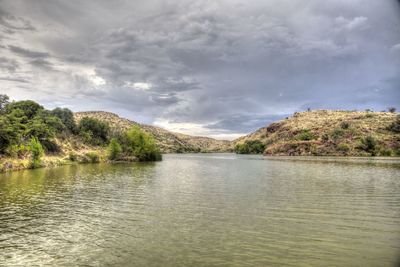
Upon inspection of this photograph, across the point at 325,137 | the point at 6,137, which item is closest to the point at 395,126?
the point at 325,137

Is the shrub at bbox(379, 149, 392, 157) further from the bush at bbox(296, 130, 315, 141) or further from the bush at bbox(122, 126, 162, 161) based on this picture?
the bush at bbox(122, 126, 162, 161)

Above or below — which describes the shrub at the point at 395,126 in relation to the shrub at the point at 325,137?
above

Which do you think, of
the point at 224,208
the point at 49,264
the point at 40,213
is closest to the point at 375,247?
the point at 224,208

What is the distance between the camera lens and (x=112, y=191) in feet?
128

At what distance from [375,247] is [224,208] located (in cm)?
1315

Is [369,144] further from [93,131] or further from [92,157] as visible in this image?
[93,131]

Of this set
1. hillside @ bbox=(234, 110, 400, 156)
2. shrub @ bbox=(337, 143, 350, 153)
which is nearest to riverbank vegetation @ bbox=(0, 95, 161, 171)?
hillside @ bbox=(234, 110, 400, 156)

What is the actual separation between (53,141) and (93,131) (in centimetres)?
4470

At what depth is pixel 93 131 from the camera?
160625mm

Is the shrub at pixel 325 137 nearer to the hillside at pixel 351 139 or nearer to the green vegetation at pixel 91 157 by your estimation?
the hillside at pixel 351 139

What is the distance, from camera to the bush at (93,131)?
488 ft

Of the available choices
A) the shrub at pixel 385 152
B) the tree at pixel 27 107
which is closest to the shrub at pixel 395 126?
the shrub at pixel 385 152

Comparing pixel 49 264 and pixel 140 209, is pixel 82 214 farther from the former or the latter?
pixel 49 264

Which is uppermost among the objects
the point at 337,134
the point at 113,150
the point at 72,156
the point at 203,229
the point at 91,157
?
the point at 337,134
